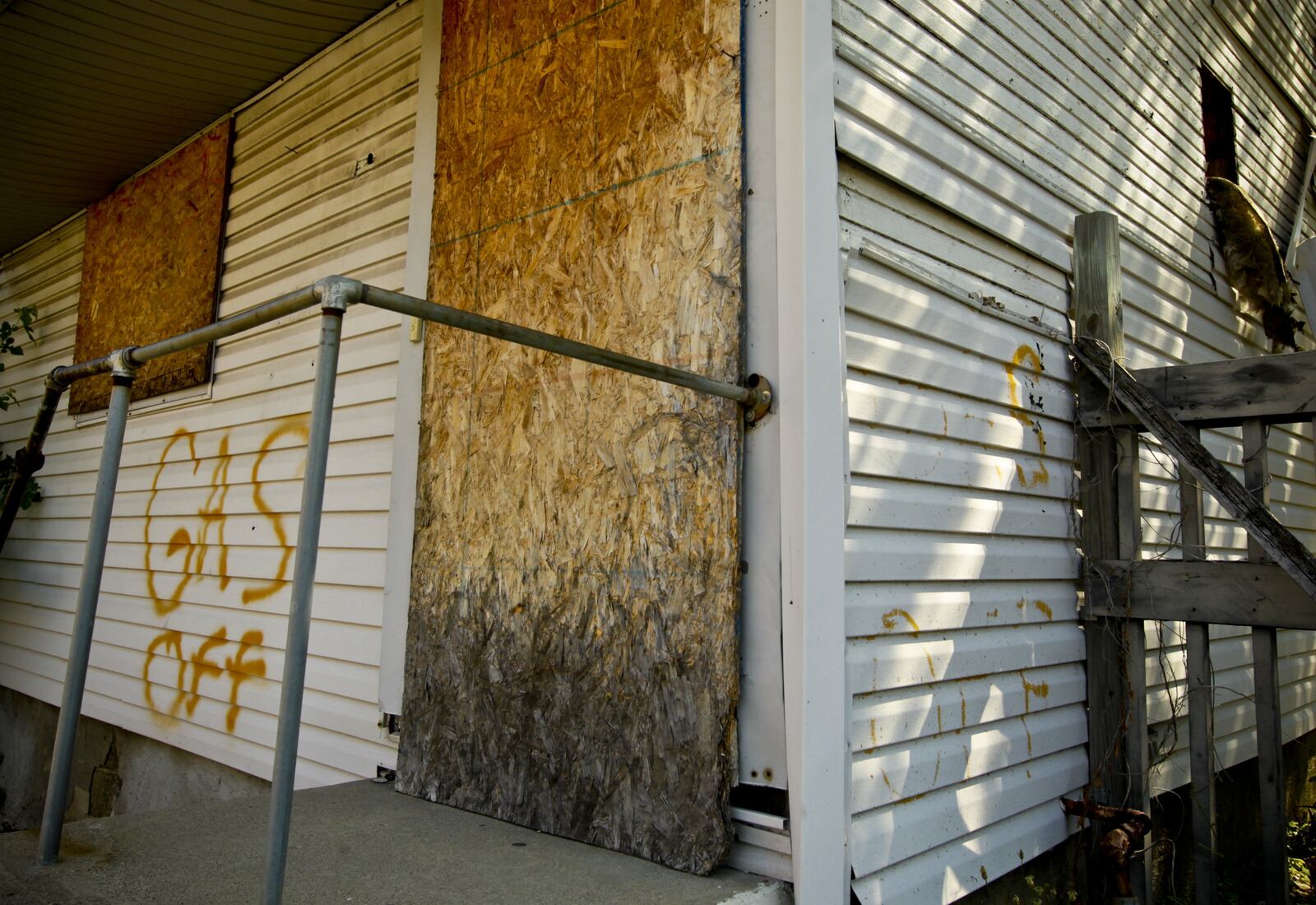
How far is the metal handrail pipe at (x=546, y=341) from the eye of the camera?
179 cm

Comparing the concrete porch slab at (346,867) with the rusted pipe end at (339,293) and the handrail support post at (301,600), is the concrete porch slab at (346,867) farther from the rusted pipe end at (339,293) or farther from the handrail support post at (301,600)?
the rusted pipe end at (339,293)

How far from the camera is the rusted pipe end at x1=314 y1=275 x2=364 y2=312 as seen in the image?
171 cm

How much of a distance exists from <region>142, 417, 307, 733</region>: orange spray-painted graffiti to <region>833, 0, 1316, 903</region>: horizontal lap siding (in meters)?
2.84

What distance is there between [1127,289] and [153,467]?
5.25 m

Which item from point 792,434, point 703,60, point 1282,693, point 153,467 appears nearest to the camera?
point 792,434

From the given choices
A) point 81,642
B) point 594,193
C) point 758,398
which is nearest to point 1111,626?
point 758,398

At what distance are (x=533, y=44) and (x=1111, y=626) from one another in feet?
9.79

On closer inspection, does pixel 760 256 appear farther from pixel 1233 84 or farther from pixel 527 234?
pixel 1233 84

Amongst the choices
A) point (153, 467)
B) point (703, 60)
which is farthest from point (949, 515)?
point (153, 467)

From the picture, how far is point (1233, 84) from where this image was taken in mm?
5387

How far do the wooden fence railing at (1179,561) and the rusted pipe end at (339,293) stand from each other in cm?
276

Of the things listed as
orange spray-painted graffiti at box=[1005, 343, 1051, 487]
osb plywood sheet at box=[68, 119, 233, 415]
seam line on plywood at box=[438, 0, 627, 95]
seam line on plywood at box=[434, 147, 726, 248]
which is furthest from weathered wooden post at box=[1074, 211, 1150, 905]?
osb plywood sheet at box=[68, 119, 233, 415]

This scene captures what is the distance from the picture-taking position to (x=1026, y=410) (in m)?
3.35

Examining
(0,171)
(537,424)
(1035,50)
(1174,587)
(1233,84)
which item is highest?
(1233,84)
